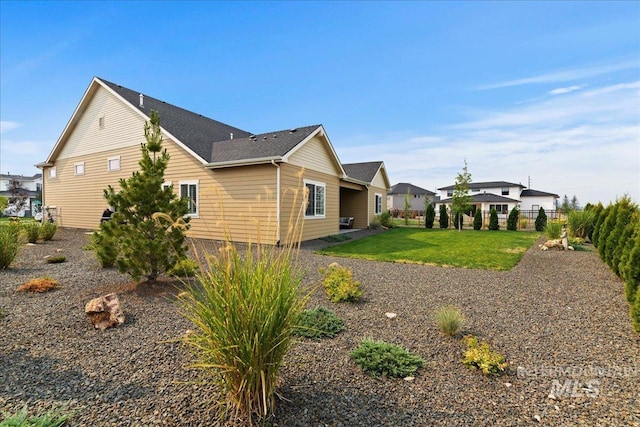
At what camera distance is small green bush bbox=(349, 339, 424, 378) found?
2799 mm

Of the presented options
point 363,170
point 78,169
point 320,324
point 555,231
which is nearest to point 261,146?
point 320,324

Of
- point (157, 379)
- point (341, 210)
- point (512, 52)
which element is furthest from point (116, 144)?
point (512, 52)

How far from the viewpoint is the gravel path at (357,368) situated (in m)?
2.26

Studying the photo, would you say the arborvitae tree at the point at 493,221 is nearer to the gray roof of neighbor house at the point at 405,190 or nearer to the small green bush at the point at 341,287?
the small green bush at the point at 341,287

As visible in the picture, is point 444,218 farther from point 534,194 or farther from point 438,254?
point 534,194

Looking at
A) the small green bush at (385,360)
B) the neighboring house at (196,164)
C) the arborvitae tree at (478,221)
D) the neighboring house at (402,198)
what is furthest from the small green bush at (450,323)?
the neighboring house at (402,198)

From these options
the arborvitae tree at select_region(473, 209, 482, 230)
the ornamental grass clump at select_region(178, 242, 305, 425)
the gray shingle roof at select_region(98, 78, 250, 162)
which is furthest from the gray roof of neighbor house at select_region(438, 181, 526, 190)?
the ornamental grass clump at select_region(178, 242, 305, 425)

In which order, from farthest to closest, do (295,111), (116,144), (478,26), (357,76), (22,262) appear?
1. (295,111)
2. (116,144)
3. (357,76)
4. (478,26)
5. (22,262)

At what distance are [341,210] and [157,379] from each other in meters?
18.0

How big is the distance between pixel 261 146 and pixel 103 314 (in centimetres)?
888

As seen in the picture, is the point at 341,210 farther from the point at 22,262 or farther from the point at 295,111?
the point at 22,262

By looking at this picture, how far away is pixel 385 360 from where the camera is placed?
291cm

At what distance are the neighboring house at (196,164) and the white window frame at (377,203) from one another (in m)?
2.66

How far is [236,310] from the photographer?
6.16 feet
